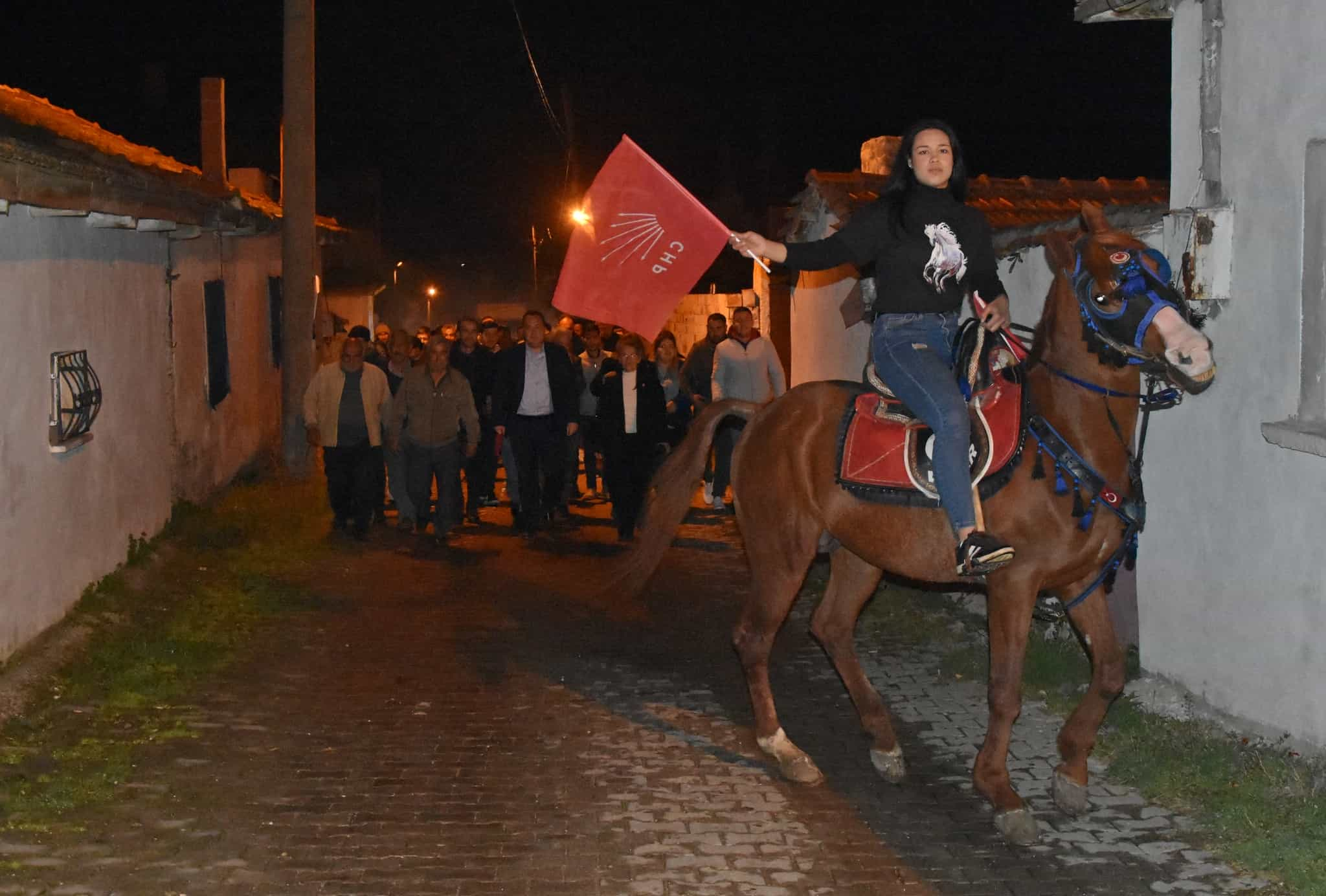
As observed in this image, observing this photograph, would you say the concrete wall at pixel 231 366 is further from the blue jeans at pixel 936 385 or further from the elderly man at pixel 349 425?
the blue jeans at pixel 936 385

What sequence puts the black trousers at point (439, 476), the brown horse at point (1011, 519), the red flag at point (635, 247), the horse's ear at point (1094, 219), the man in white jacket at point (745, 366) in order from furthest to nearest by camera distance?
the man in white jacket at point (745, 366) < the black trousers at point (439, 476) < the red flag at point (635, 247) < the horse's ear at point (1094, 219) < the brown horse at point (1011, 519)

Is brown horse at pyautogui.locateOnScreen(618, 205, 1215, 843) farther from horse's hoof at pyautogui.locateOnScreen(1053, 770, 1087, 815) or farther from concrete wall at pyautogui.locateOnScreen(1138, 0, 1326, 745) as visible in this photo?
concrete wall at pyautogui.locateOnScreen(1138, 0, 1326, 745)

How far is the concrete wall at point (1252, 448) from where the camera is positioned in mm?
6543

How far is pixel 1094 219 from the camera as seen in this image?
6.14 meters

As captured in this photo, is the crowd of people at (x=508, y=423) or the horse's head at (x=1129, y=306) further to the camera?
the crowd of people at (x=508, y=423)

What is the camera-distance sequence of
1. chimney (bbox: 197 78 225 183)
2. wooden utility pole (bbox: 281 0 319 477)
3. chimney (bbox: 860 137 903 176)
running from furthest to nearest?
chimney (bbox: 197 78 225 183) → wooden utility pole (bbox: 281 0 319 477) → chimney (bbox: 860 137 903 176)

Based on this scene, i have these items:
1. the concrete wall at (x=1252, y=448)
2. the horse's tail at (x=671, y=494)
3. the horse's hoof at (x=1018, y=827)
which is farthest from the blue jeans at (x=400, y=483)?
the horse's hoof at (x=1018, y=827)

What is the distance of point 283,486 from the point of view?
18.0 m

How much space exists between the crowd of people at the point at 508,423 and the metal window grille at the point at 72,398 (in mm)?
3758

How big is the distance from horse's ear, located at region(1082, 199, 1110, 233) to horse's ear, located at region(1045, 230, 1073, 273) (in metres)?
0.11

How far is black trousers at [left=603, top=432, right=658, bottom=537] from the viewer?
14617mm

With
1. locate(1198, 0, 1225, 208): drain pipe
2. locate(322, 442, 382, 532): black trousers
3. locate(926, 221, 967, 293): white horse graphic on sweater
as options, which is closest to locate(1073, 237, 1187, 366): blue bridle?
locate(926, 221, 967, 293): white horse graphic on sweater

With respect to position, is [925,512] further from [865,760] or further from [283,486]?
[283,486]

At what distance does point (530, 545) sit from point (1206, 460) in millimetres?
7875
